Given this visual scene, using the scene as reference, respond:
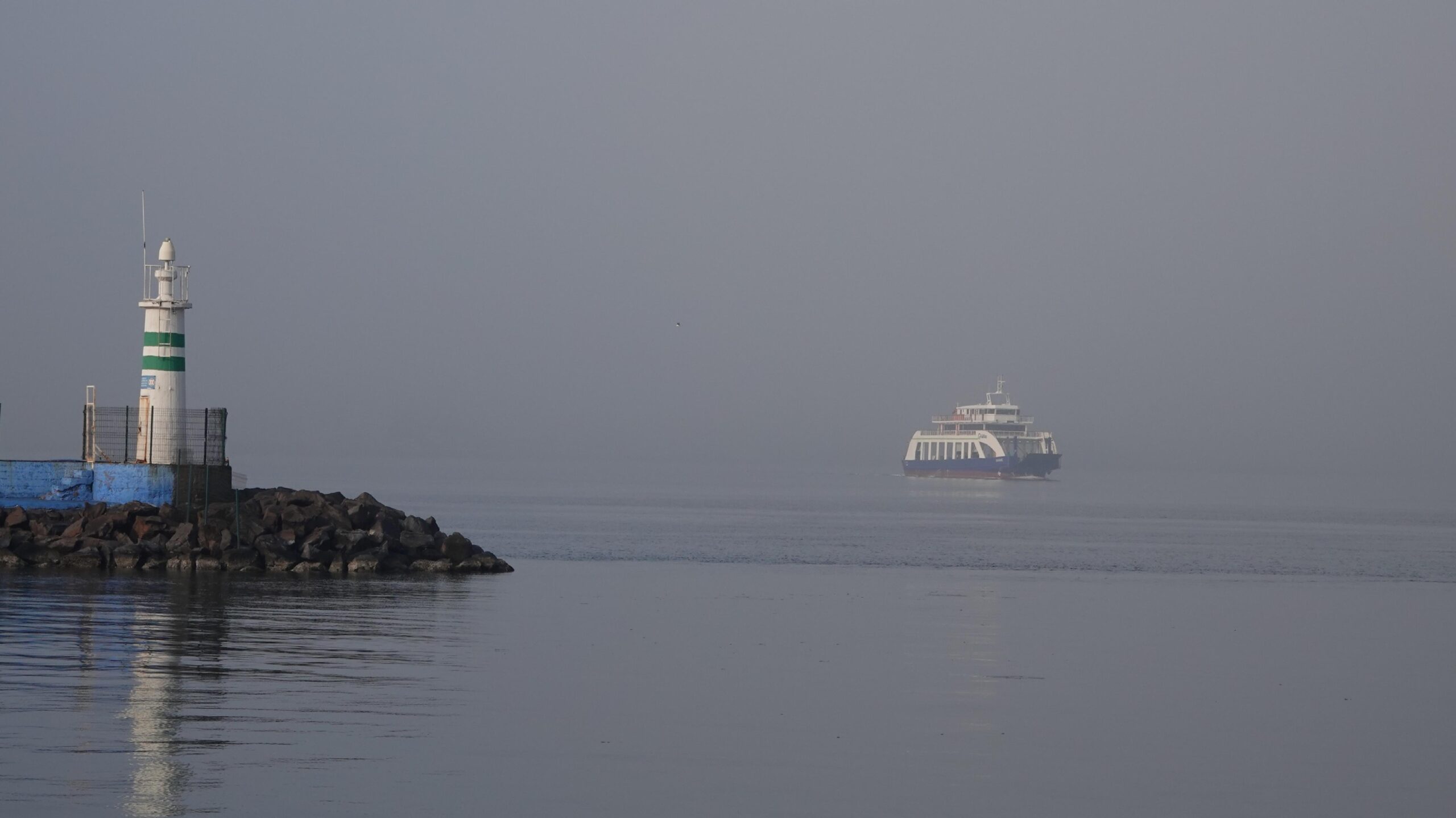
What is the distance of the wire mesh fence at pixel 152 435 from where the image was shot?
23891 mm

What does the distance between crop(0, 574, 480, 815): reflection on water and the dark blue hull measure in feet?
396

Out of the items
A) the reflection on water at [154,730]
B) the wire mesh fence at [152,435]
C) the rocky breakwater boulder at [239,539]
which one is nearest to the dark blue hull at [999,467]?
the rocky breakwater boulder at [239,539]

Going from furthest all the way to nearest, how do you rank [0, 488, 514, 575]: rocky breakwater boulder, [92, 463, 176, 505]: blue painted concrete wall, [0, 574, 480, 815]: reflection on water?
[92, 463, 176, 505]: blue painted concrete wall
[0, 488, 514, 575]: rocky breakwater boulder
[0, 574, 480, 815]: reflection on water

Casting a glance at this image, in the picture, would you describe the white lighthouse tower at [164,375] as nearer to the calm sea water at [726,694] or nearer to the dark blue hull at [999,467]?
the calm sea water at [726,694]

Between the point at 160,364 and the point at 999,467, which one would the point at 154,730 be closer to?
the point at 160,364

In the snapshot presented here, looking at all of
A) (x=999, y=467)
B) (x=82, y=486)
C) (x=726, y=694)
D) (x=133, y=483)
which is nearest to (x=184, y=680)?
(x=726, y=694)

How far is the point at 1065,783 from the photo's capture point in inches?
383

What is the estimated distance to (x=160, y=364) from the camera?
949 inches

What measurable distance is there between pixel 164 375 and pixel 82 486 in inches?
81.2

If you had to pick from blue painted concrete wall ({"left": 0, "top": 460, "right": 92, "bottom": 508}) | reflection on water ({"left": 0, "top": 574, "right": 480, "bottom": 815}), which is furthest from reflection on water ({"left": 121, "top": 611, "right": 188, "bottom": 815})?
blue painted concrete wall ({"left": 0, "top": 460, "right": 92, "bottom": 508})

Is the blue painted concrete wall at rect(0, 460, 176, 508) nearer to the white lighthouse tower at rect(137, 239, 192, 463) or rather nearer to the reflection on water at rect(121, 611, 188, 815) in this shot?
the white lighthouse tower at rect(137, 239, 192, 463)

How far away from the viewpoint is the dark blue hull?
451 feet

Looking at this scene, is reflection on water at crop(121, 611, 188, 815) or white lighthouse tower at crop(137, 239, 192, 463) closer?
reflection on water at crop(121, 611, 188, 815)

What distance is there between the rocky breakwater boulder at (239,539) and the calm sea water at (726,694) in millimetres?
1188
